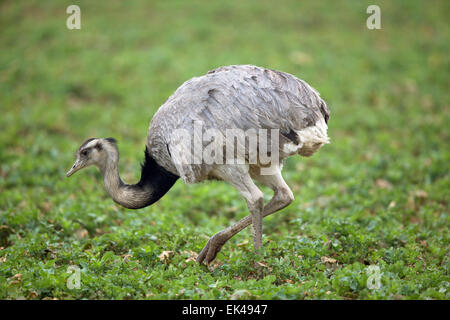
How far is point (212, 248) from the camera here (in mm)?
5000

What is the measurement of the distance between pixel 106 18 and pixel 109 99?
4841 millimetres

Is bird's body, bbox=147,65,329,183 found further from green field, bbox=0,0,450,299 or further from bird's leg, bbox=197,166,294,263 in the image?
green field, bbox=0,0,450,299

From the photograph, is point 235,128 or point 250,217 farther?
point 250,217

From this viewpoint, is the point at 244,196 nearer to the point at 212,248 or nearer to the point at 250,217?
the point at 250,217

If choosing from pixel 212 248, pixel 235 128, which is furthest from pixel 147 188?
pixel 235 128

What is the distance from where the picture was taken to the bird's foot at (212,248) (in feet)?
16.4

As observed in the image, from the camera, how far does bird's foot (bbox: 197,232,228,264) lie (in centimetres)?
500

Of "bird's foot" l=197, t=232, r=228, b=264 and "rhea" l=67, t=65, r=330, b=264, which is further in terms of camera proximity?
"bird's foot" l=197, t=232, r=228, b=264

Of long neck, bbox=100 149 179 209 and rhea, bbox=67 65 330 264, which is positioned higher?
rhea, bbox=67 65 330 264

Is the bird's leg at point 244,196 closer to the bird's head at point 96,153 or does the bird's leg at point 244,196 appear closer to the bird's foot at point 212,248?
the bird's foot at point 212,248

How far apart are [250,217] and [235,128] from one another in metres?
1.00

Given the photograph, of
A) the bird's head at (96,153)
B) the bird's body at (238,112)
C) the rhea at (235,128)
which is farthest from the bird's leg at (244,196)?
the bird's head at (96,153)

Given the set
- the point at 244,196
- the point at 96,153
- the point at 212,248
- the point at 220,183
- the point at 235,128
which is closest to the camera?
the point at 235,128

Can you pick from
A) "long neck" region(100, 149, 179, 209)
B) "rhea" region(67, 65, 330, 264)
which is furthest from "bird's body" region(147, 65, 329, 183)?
"long neck" region(100, 149, 179, 209)
